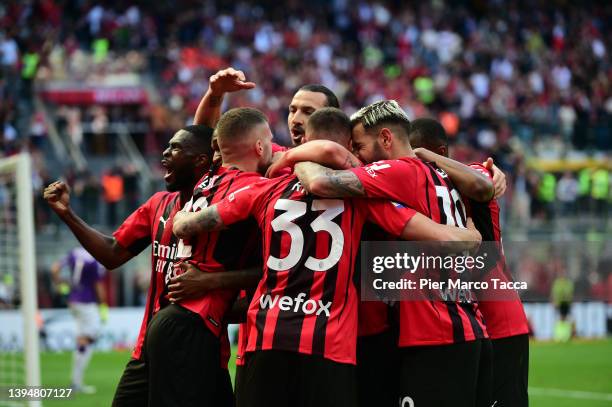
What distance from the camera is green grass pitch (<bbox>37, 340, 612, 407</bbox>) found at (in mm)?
13508

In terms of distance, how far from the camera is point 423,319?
5285 mm

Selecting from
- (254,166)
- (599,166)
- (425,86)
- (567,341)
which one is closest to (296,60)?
(425,86)

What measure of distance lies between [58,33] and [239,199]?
23.2 m

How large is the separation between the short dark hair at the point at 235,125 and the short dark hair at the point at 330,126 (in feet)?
1.12

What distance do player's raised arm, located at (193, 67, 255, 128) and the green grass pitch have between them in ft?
22.7

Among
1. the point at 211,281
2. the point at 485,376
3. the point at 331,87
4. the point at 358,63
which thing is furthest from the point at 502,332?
the point at 358,63

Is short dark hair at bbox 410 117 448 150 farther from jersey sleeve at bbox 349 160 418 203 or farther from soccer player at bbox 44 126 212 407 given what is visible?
soccer player at bbox 44 126 212 407

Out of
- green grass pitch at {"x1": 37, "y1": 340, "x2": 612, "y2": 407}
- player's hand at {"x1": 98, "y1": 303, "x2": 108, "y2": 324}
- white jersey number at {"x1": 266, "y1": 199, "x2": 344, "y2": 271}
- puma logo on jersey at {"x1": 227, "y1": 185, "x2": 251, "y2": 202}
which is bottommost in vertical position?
green grass pitch at {"x1": 37, "y1": 340, "x2": 612, "y2": 407}

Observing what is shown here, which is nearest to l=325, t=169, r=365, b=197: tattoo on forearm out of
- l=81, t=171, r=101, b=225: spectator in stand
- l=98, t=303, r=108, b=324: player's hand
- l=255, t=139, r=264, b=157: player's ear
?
l=255, t=139, r=264, b=157: player's ear

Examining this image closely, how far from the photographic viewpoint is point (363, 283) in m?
5.35

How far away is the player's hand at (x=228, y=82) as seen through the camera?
254 inches

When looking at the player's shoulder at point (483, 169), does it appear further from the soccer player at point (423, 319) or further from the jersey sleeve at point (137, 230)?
the jersey sleeve at point (137, 230)

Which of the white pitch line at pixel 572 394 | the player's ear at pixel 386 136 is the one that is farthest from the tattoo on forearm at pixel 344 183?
the white pitch line at pixel 572 394

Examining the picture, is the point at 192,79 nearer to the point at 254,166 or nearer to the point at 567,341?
the point at 567,341
